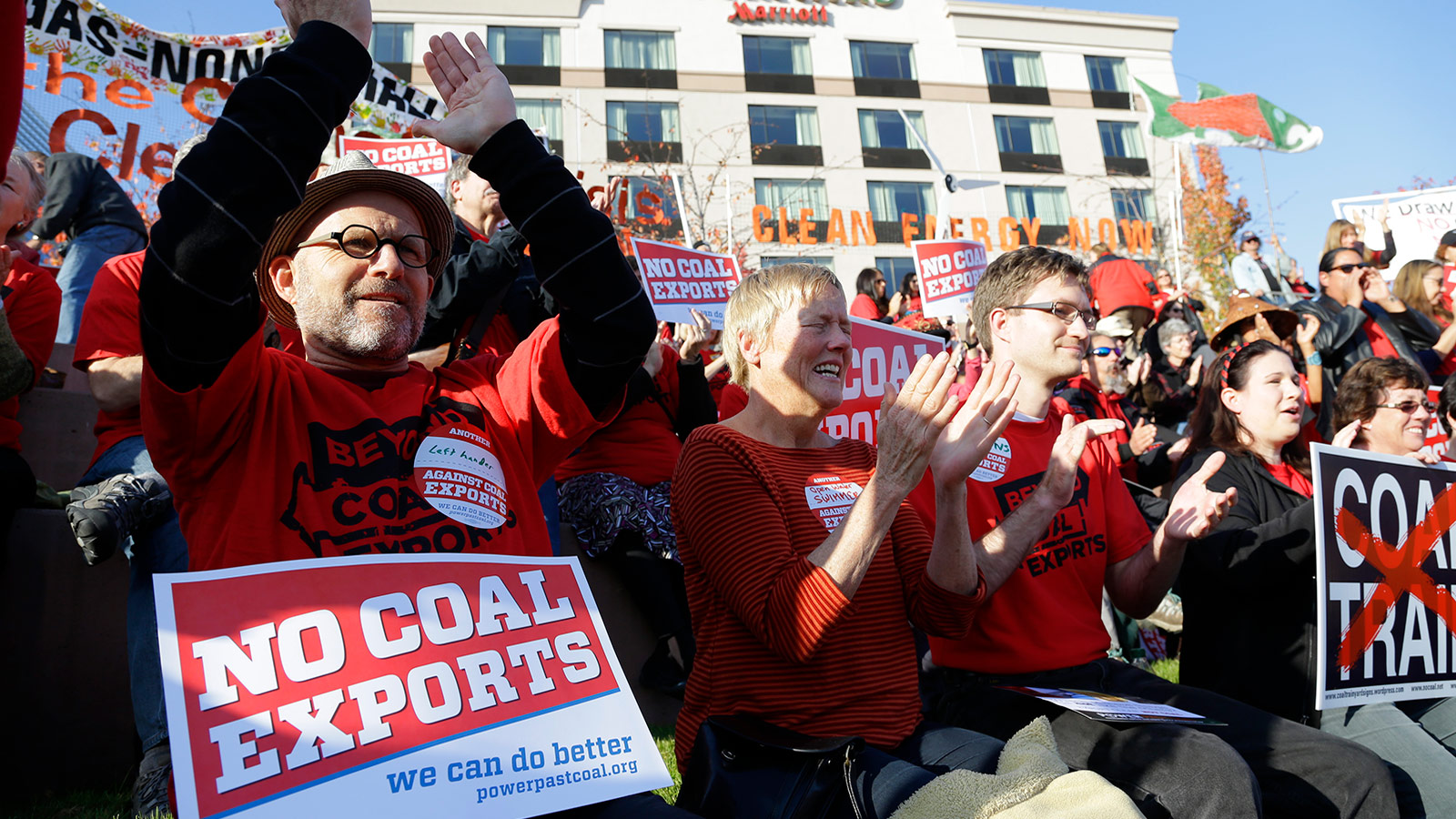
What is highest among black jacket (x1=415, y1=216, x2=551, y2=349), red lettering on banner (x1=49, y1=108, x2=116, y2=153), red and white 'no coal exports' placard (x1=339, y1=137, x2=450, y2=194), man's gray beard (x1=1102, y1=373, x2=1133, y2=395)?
red lettering on banner (x1=49, y1=108, x2=116, y2=153)

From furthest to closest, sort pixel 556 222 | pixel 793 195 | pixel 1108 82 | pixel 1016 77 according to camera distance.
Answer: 1. pixel 1108 82
2. pixel 1016 77
3. pixel 793 195
4. pixel 556 222

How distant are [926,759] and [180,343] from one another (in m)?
1.88

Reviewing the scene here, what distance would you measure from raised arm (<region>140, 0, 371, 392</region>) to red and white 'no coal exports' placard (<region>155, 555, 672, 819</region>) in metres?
0.44

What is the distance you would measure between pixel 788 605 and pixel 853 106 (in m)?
37.7

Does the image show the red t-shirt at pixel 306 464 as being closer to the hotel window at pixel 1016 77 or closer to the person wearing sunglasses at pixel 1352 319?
the person wearing sunglasses at pixel 1352 319

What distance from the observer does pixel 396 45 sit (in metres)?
35.4

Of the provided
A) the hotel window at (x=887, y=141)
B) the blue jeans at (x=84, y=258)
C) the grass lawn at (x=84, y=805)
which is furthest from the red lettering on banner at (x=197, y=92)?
the hotel window at (x=887, y=141)

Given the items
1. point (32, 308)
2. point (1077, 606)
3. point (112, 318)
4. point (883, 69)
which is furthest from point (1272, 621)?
point (883, 69)

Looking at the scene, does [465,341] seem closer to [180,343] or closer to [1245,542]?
Answer: [180,343]

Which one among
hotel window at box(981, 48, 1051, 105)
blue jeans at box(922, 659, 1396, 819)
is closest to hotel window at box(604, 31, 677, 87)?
hotel window at box(981, 48, 1051, 105)

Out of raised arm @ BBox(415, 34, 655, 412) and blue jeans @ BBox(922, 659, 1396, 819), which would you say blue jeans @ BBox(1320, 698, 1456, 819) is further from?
raised arm @ BBox(415, 34, 655, 412)

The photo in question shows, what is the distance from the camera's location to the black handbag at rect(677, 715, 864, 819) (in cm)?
207

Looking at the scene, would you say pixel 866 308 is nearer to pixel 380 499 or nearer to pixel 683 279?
pixel 683 279

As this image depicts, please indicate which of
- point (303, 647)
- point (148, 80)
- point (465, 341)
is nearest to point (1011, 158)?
point (148, 80)
